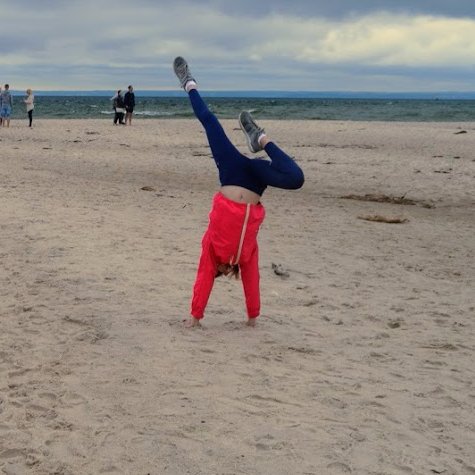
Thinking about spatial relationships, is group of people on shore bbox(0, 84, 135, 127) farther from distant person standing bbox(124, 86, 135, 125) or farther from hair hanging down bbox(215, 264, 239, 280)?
hair hanging down bbox(215, 264, 239, 280)

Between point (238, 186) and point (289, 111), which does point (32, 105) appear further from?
point (289, 111)

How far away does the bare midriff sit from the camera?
5402 millimetres

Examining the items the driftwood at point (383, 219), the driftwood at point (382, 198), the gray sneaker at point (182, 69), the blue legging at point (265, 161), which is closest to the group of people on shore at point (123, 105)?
the driftwood at point (382, 198)

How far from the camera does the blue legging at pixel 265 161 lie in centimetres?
524

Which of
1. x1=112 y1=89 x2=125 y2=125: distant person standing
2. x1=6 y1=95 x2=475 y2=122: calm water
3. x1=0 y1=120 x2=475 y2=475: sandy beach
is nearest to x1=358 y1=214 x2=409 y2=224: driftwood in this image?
x1=0 y1=120 x2=475 y2=475: sandy beach

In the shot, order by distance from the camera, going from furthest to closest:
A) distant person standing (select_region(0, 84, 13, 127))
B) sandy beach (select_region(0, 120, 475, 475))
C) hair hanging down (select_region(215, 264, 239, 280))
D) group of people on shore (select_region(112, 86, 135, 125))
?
group of people on shore (select_region(112, 86, 135, 125)) < distant person standing (select_region(0, 84, 13, 127)) < hair hanging down (select_region(215, 264, 239, 280)) < sandy beach (select_region(0, 120, 475, 475))

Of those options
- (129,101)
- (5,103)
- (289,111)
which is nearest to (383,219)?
(5,103)

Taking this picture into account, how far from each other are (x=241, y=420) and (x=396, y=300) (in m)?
3.11

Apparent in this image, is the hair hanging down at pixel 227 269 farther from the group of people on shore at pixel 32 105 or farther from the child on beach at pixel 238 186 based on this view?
the group of people on shore at pixel 32 105

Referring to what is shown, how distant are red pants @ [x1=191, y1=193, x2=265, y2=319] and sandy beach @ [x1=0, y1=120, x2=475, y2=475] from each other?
0.36 metres

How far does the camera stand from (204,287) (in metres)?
5.68

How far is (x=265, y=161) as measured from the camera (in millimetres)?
5359

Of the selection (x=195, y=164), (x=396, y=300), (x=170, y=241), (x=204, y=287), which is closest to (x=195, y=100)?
(x=204, y=287)

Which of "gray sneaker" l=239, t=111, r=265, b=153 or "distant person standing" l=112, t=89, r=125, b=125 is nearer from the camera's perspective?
"gray sneaker" l=239, t=111, r=265, b=153
